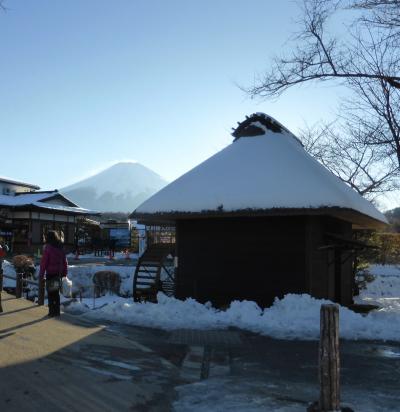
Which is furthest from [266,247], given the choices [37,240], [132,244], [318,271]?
[132,244]

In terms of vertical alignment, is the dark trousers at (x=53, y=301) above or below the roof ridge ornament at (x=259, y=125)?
below

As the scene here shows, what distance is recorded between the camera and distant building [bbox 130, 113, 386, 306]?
11.9 meters

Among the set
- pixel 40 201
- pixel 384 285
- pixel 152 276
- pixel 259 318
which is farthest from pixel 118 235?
pixel 259 318

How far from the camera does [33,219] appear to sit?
1438 inches

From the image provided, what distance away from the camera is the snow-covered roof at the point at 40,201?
35.5 m

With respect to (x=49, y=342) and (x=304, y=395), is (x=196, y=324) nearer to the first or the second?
(x=49, y=342)

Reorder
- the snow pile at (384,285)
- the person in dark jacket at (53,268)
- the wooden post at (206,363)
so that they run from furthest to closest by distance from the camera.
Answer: the snow pile at (384,285) → the person in dark jacket at (53,268) → the wooden post at (206,363)

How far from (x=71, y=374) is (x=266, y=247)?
24.0ft

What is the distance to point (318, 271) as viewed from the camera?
42.4ft

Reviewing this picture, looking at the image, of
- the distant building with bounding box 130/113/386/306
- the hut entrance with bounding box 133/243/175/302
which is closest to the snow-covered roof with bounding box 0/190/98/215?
the hut entrance with bounding box 133/243/175/302

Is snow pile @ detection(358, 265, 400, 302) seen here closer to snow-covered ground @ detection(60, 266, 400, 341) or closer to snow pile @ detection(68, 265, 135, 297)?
snow pile @ detection(68, 265, 135, 297)

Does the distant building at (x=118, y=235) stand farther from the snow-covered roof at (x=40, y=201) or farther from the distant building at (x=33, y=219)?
the snow-covered roof at (x=40, y=201)

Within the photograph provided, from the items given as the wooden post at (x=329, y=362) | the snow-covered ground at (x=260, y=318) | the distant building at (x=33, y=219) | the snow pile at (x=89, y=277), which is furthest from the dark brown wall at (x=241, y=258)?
the distant building at (x=33, y=219)

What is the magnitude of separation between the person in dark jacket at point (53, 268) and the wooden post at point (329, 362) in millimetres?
6834
